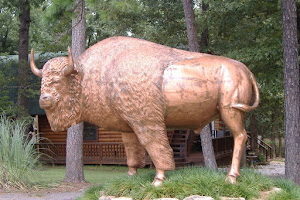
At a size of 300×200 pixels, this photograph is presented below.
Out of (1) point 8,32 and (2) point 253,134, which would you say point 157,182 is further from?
(1) point 8,32

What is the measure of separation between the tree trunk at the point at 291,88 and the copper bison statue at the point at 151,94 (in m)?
3.99

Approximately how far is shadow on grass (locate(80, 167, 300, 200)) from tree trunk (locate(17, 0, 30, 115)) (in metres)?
12.9

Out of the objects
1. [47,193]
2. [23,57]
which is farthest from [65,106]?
[23,57]

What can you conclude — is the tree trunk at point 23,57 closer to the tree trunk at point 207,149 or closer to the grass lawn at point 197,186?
the tree trunk at point 207,149

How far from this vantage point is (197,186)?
4793 mm

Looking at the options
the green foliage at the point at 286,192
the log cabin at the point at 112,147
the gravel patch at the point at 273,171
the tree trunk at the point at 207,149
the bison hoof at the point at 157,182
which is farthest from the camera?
the log cabin at the point at 112,147

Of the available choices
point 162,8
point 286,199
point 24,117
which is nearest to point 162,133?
point 286,199

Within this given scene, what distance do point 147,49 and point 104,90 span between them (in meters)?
0.82

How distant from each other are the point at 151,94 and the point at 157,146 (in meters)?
0.66

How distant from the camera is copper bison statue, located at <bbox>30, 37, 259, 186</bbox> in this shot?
5.09 meters

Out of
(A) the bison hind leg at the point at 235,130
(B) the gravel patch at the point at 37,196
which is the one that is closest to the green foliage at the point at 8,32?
(B) the gravel patch at the point at 37,196

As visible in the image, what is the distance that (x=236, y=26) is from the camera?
44.6ft

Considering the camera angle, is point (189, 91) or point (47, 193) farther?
point (47, 193)

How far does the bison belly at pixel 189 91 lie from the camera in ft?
16.7
